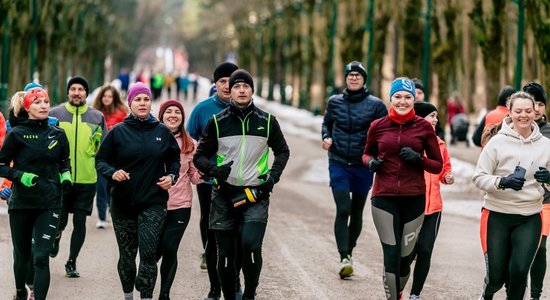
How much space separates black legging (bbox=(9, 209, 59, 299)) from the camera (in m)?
8.56

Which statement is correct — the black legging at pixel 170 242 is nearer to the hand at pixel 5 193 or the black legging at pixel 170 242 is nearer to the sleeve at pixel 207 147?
the sleeve at pixel 207 147

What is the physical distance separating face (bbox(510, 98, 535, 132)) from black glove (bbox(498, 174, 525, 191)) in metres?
0.39

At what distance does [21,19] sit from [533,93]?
79.8ft

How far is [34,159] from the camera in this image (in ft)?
28.5

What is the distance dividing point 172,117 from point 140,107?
749 mm

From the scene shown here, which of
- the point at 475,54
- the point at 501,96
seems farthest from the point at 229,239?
the point at 475,54

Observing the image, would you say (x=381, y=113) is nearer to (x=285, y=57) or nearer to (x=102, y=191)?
(x=102, y=191)

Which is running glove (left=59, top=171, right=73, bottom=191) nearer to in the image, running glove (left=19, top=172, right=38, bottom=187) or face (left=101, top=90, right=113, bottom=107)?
running glove (left=19, top=172, right=38, bottom=187)

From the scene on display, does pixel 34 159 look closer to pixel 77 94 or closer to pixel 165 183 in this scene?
pixel 165 183

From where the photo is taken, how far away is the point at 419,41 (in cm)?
3300

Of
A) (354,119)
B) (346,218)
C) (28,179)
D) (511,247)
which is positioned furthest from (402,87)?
(28,179)

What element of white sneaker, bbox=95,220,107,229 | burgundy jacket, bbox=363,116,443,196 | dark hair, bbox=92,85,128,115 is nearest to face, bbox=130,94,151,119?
burgundy jacket, bbox=363,116,443,196

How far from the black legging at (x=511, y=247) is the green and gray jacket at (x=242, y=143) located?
5.40ft

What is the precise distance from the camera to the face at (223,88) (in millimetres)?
10297
